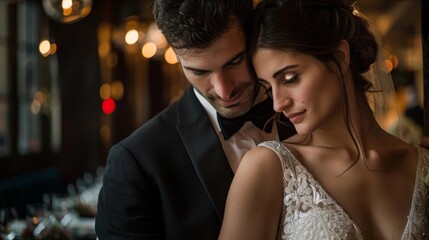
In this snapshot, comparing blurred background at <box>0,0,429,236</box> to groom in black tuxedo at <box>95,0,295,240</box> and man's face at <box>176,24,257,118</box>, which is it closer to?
groom in black tuxedo at <box>95,0,295,240</box>

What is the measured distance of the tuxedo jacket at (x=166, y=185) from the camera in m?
2.28

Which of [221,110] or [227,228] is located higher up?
[221,110]

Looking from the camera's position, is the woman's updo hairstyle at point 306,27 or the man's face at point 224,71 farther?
the man's face at point 224,71

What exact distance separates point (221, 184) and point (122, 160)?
0.36m

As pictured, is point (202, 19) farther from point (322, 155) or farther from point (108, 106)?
point (108, 106)

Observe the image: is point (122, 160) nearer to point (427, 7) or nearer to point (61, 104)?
point (427, 7)

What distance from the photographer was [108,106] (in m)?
10.5

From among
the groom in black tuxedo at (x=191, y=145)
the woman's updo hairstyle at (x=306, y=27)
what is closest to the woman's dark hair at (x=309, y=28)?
the woman's updo hairstyle at (x=306, y=27)

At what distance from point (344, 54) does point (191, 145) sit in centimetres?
61

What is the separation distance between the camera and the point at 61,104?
9.11 m

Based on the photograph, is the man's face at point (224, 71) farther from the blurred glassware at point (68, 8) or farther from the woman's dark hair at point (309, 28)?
the blurred glassware at point (68, 8)

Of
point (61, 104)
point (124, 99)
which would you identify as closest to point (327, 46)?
point (61, 104)

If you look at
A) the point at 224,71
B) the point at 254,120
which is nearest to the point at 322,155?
the point at 254,120

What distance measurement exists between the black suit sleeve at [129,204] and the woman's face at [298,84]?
57 cm
